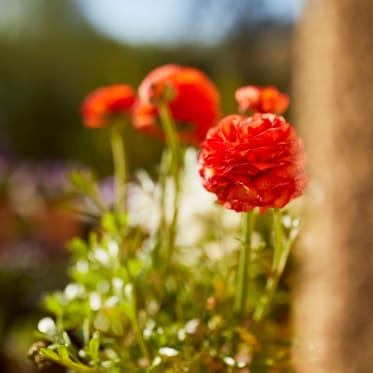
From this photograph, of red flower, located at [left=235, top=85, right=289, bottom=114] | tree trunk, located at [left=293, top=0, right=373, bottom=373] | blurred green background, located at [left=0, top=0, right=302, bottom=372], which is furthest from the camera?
blurred green background, located at [left=0, top=0, right=302, bottom=372]

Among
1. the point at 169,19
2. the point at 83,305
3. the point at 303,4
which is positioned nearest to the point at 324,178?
the point at 303,4

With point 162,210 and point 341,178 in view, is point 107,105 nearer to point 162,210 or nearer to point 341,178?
point 162,210

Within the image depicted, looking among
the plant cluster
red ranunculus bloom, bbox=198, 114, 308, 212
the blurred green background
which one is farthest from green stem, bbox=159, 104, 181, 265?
Result: the blurred green background

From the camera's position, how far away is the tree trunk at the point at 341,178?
497 mm

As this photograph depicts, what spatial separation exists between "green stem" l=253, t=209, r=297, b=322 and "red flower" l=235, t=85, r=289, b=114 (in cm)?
10

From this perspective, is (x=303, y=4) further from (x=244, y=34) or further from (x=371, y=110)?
(x=244, y=34)

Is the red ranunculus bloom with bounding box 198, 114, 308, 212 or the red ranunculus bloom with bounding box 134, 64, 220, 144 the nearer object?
the red ranunculus bloom with bounding box 198, 114, 308, 212

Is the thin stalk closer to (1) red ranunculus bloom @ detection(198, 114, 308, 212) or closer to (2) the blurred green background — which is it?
(1) red ranunculus bloom @ detection(198, 114, 308, 212)

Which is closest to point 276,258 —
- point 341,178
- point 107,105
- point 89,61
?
point 341,178

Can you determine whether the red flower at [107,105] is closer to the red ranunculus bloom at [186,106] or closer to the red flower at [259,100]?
the red ranunculus bloom at [186,106]

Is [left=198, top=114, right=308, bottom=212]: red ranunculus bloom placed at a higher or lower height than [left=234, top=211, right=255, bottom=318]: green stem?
higher

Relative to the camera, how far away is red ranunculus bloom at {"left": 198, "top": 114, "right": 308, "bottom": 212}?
51cm

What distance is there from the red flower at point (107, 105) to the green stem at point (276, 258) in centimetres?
22

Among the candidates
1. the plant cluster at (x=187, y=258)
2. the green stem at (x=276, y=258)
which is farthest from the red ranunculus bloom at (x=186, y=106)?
the green stem at (x=276, y=258)
